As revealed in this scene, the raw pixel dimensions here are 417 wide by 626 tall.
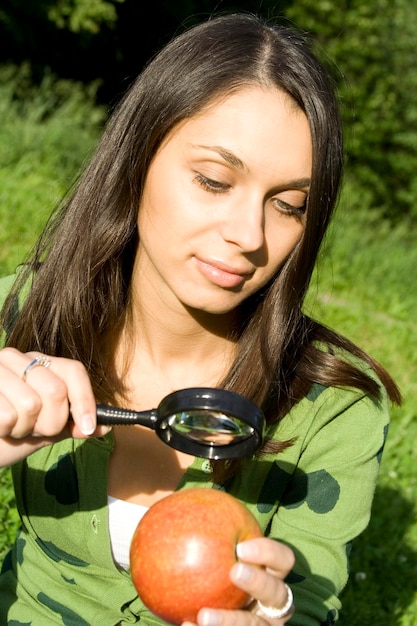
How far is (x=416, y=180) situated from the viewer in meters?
17.4

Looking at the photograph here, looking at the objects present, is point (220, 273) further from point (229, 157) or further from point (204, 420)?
point (204, 420)

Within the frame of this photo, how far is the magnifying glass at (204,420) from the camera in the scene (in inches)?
66.9

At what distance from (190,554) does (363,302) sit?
560cm

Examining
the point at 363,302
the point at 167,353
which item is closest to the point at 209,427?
the point at 167,353

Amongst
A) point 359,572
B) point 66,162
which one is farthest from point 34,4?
point 359,572

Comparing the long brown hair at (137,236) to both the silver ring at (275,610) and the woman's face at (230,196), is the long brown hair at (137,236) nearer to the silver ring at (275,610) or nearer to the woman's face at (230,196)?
the woman's face at (230,196)

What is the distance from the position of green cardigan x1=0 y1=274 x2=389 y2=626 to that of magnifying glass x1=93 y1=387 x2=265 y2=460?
0.34 meters

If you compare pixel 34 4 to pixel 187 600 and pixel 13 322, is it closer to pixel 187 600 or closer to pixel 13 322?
pixel 13 322

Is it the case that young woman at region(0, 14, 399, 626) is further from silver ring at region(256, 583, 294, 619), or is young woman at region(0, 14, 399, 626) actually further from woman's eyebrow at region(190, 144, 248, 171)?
silver ring at region(256, 583, 294, 619)

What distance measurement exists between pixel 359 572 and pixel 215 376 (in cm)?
163

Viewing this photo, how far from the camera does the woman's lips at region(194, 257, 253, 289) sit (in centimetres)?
211

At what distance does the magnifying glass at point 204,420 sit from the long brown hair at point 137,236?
0.44 meters

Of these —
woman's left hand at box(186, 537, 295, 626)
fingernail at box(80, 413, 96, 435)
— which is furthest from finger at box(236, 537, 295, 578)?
fingernail at box(80, 413, 96, 435)

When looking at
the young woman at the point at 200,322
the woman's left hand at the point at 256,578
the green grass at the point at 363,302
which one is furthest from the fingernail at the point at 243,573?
the green grass at the point at 363,302
